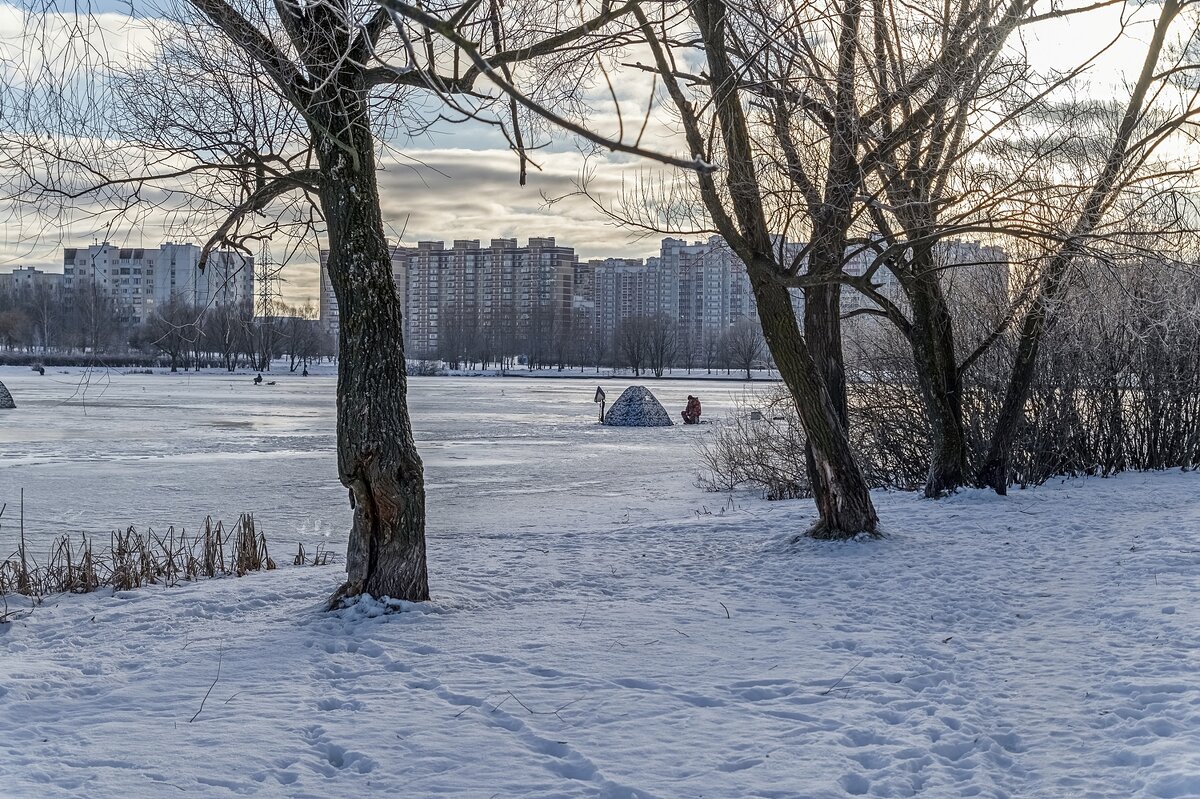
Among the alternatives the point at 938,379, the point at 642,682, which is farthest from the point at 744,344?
the point at 642,682

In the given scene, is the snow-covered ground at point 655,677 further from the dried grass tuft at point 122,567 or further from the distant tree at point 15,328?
the distant tree at point 15,328

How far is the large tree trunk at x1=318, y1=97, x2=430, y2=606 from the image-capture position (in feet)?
24.4

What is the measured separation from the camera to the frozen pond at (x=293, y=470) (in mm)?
13859

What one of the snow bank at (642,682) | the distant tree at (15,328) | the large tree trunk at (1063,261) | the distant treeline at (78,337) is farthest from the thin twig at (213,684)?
the distant tree at (15,328)

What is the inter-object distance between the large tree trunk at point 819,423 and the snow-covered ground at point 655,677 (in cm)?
34

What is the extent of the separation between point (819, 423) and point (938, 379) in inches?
141

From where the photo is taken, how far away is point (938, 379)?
42.8 feet

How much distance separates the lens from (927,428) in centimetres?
1623

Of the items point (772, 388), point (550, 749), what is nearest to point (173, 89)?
point (550, 749)

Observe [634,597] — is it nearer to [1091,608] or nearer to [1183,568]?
[1091,608]

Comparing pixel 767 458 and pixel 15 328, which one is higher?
pixel 15 328

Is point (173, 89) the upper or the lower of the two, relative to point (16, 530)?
upper

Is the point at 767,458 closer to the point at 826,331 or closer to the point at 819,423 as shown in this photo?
the point at 826,331

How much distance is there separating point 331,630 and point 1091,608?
18.5ft
